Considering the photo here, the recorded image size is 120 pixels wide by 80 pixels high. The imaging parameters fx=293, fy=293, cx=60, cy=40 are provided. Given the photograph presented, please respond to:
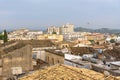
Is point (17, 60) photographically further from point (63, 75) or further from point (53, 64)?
point (63, 75)

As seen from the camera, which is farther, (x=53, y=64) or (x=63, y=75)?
(x=53, y=64)

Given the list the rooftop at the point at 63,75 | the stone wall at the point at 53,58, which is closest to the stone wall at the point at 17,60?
the stone wall at the point at 53,58

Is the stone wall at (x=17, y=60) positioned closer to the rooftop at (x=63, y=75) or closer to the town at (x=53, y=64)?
the town at (x=53, y=64)

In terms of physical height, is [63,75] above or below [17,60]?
above

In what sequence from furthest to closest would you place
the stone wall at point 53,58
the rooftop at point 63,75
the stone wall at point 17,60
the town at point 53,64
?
the stone wall at point 53,58, the stone wall at point 17,60, the town at point 53,64, the rooftop at point 63,75

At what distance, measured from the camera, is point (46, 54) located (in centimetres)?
3662

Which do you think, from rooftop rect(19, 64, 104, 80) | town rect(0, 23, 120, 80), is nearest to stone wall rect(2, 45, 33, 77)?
town rect(0, 23, 120, 80)

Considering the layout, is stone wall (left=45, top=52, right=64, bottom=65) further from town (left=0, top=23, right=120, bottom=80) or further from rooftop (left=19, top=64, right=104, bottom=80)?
rooftop (left=19, top=64, right=104, bottom=80)

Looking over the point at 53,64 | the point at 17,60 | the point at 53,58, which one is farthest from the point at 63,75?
the point at 53,58

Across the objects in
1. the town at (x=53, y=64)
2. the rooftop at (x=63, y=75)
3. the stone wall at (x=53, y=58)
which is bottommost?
the stone wall at (x=53, y=58)

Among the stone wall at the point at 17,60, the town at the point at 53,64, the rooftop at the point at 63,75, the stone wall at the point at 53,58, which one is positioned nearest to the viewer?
the rooftop at the point at 63,75

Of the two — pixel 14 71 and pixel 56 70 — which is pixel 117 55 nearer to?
pixel 14 71

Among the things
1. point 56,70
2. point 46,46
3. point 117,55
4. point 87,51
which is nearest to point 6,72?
point 56,70

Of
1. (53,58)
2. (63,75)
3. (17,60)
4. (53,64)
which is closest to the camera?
(63,75)
